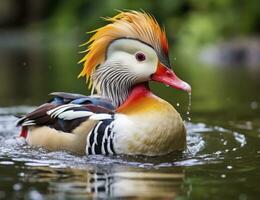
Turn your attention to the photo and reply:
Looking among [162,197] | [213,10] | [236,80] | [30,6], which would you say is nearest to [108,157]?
[162,197]

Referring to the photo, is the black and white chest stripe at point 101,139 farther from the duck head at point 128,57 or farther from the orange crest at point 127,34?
the orange crest at point 127,34

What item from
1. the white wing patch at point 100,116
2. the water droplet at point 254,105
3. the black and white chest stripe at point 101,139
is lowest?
the black and white chest stripe at point 101,139

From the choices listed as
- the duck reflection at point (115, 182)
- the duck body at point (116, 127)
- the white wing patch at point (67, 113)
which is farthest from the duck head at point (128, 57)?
the duck reflection at point (115, 182)

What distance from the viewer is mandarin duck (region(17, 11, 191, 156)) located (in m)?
6.17

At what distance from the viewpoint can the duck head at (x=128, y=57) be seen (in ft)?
21.0

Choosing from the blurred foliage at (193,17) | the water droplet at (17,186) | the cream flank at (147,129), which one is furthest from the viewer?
the blurred foliage at (193,17)

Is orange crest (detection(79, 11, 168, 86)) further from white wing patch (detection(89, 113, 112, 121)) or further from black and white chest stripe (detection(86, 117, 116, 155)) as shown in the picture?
black and white chest stripe (detection(86, 117, 116, 155))

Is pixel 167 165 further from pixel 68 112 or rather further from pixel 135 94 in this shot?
pixel 68 112

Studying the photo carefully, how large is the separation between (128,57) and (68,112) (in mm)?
708

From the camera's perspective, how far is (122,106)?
21.0 feet

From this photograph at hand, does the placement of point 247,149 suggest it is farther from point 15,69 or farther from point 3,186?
point 15,69

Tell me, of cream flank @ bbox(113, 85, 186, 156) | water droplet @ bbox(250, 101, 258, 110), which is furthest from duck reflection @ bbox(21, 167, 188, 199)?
water droplet @ bbox(250, 101, 258, 110)

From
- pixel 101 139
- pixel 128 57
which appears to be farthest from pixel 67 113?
pixel 128 57

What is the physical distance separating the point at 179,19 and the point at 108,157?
2039cm
